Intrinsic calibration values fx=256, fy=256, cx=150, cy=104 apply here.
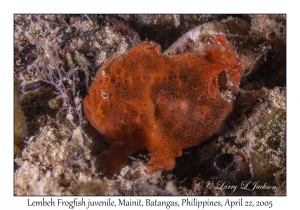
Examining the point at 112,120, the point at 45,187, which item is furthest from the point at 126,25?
the point at 45,187

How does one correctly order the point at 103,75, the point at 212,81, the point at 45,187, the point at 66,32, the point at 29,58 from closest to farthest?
the point at 45,187 → the point at 103,75 → the point at 212,81 → the point at 29,58 → the point at 66,32

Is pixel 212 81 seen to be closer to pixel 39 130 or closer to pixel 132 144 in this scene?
pixel 132 144

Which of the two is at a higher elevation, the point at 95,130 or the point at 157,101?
the point at 157,101

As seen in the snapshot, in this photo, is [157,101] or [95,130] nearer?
[157,101]

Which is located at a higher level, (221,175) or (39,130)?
(39,130)

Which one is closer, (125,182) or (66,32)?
(125,182)

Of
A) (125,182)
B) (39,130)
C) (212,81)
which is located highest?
(212,81)

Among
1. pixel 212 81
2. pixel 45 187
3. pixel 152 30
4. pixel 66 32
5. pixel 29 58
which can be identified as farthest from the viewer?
pixel 152 30
